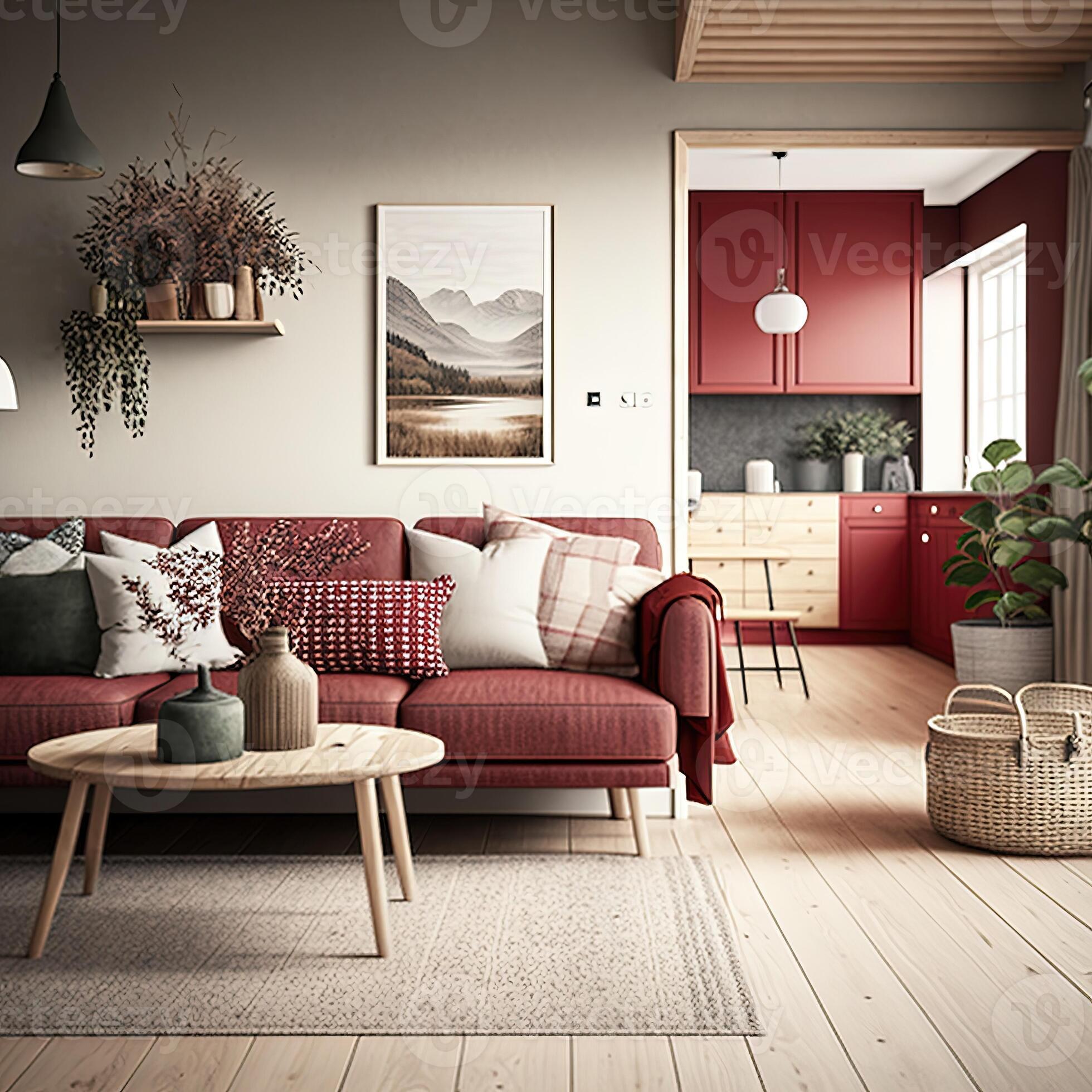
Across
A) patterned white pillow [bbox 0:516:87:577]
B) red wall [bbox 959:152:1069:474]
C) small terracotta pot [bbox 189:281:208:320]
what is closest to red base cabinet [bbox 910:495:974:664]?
red wall [bbox 959:152:1069:474]

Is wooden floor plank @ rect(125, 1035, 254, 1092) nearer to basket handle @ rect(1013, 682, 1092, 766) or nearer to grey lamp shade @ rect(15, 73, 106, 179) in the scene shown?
basket handle @ rect(1013, 682, 1092, 766)

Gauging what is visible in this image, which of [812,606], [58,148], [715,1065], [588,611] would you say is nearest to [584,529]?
[588,611]

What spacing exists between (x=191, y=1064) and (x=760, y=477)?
19.7ft

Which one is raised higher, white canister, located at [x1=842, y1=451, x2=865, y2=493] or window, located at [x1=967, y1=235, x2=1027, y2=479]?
window, located at [x1=967, y1=235, x2=1027, y2=479]

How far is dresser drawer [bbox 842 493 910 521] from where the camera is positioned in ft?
24.2

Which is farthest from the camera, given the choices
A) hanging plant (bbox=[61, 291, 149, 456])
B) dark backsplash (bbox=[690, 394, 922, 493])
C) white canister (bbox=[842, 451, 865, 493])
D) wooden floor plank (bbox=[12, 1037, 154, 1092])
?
dark backsplash (bbox=[690, 394, 922, 493])

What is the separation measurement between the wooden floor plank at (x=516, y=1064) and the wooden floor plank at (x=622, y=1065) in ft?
0.08

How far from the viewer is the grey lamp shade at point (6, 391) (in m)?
3.36

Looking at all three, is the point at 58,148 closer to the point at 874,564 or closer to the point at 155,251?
the point at 155,251

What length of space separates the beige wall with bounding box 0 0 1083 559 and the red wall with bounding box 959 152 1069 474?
1744 millimetres

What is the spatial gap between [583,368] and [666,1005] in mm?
2234

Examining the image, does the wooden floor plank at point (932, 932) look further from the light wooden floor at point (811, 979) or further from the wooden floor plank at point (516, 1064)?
the wooden floor plank at point (516, 1064)

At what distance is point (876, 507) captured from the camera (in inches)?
291

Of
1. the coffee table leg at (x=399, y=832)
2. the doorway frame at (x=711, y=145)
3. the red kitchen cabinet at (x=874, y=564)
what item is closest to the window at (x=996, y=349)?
the red kitchen cabinet at (x=874, y=564)
